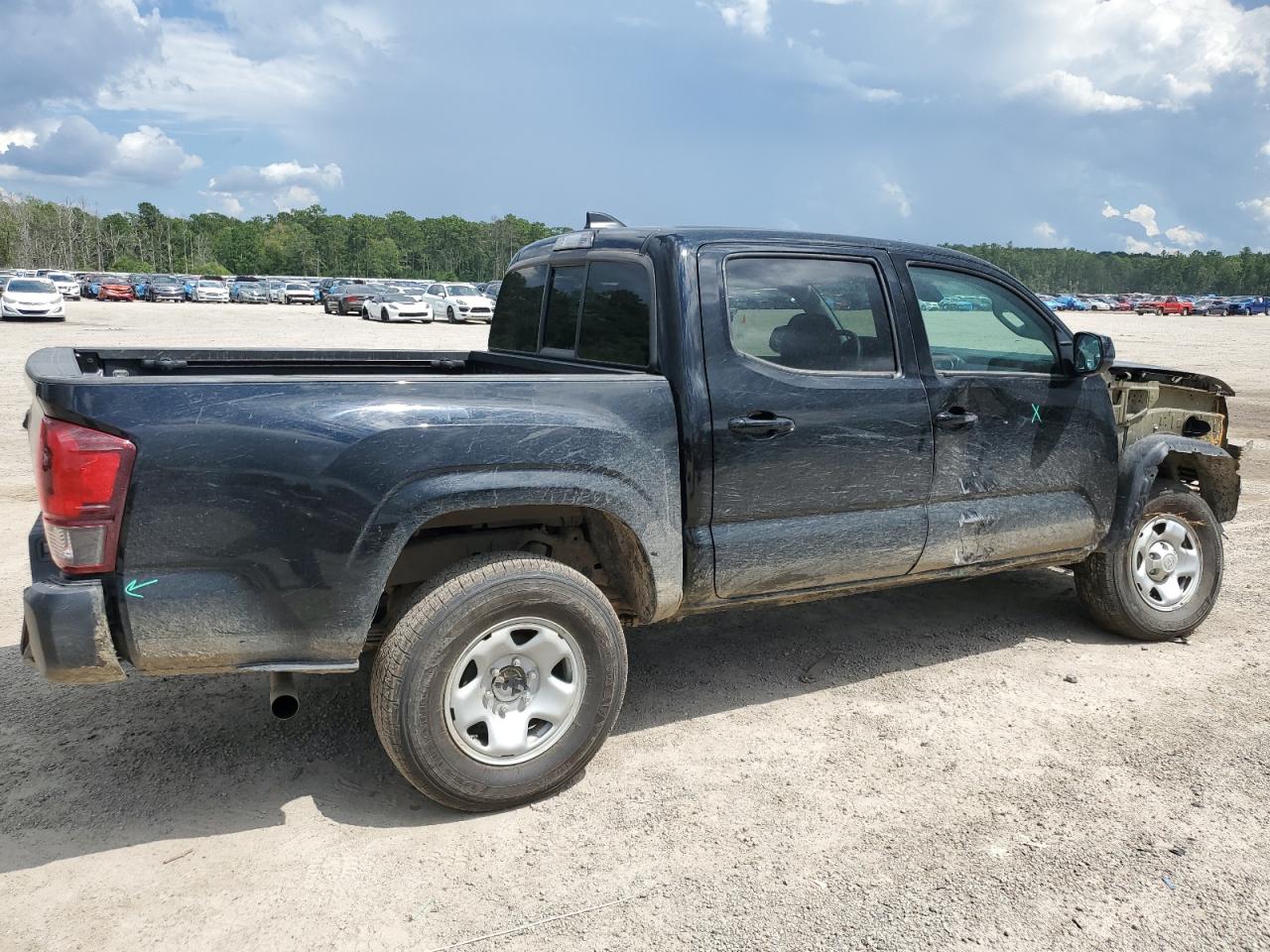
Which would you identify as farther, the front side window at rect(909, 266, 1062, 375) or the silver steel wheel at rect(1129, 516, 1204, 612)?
the silver steel wheel at rect(1129, 516, 1204, 612)

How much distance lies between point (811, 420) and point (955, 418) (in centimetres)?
76

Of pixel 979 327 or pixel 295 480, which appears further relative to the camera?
pixel 979 327

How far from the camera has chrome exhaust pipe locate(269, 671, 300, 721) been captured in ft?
10.5

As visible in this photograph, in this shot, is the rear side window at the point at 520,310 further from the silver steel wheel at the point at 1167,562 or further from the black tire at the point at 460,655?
the silver steel wheel at the point at 1167,562

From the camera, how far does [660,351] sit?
3.63 metres

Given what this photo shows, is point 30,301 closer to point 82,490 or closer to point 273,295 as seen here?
point 273,295

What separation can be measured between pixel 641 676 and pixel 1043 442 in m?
2.12

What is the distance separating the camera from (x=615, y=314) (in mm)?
3975

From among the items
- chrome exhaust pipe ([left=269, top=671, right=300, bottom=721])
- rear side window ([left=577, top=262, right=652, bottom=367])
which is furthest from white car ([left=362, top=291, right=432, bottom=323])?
chrome exhaust pipe ([left=269, top=671, right=300, bottom=721])

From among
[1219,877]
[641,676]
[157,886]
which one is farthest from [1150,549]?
[157,886]

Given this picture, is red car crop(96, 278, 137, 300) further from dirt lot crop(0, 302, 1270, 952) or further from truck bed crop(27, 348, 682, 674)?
truck bed crop(27, 348, 682, 674)

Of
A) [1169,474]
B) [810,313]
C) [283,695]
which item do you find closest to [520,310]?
[810,313]

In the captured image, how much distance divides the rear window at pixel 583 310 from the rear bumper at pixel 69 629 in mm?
1992

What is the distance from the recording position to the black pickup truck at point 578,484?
9.32ft
